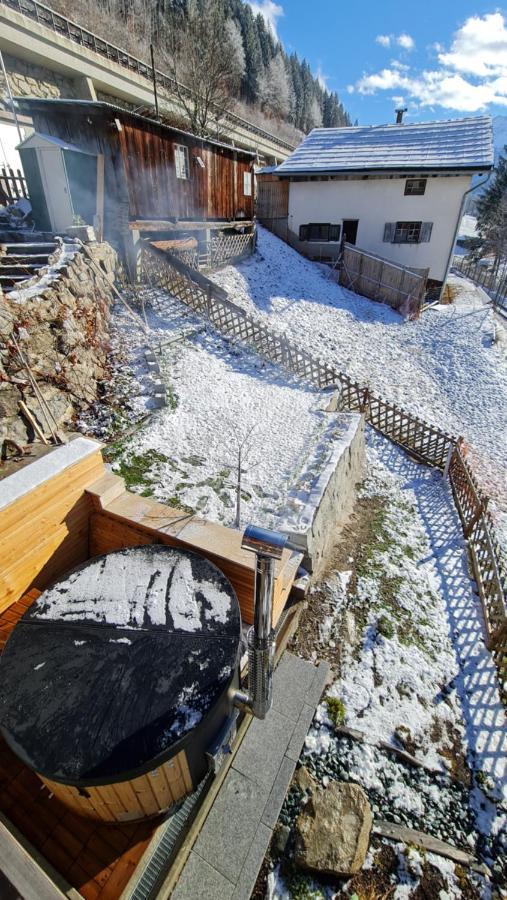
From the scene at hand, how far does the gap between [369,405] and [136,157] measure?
10790 mm

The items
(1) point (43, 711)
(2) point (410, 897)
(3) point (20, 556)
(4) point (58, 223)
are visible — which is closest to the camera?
(1) point (43, 711)

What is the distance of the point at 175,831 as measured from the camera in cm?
300

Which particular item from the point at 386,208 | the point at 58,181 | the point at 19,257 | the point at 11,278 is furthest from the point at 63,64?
the point at 11,278

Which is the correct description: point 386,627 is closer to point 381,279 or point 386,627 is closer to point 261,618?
point 261,618

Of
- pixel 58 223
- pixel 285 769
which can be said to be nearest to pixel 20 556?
Result: pixel 285 769

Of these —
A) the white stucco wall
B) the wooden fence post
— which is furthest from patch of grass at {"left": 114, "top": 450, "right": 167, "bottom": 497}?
the white stucco wall

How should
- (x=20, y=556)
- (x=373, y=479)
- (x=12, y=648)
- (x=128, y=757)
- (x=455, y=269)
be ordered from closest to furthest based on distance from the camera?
1. (x=128, y=757)
2. (x=12, y=648)
3. (x=20, y=556)
4. (x=373, y=479)
5. (x=455, y=269)

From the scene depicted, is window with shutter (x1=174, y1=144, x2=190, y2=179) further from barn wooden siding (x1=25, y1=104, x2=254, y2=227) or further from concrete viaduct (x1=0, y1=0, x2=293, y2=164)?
concrete viaduct (x1=0, y1=0, x2=293, y2=164)

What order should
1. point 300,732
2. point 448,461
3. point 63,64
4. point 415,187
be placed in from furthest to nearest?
point 63,64
point 415,187
point 448,461
point 300,732

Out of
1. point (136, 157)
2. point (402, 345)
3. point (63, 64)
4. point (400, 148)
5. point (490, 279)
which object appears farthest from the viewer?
point (490, 279)

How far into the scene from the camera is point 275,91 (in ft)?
195

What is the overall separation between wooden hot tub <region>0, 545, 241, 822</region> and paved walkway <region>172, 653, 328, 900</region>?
2.76 ft

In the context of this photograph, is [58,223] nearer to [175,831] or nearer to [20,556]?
[20,556]

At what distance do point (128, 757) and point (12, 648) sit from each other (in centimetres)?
123
